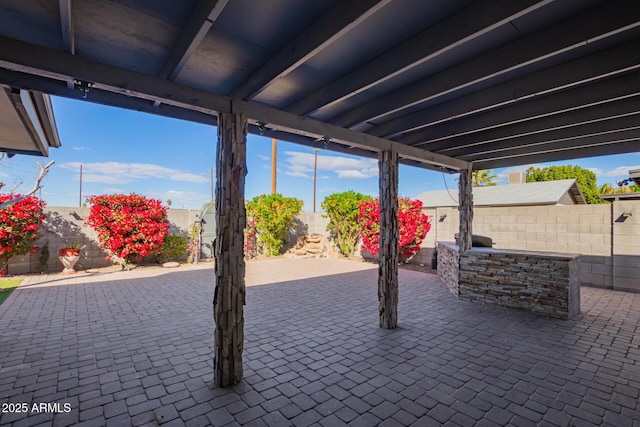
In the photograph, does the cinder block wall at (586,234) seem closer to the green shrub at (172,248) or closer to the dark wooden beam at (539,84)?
the dark wooden beam at (539,84)

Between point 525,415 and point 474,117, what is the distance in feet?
10.3

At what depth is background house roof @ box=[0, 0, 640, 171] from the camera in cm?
183

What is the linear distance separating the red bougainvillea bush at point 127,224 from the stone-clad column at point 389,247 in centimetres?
708

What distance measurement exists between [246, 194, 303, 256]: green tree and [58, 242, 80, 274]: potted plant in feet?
17.3

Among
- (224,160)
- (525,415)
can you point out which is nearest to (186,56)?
(224,160)

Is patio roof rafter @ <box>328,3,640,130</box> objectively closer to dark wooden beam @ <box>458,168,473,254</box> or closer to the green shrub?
dark wooden beam @ <box>458,168,473,254</box>

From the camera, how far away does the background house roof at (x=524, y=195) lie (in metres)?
12.5

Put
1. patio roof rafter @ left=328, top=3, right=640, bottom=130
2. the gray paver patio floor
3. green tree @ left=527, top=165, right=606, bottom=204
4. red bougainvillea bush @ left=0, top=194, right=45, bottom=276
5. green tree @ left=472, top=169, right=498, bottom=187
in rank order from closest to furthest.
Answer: patio roof rafter @ left=328, top=3, right=640, bottom=130 < the gray paver patio floor < red bougainvillea bush @ left=0, top=194, right=45, bottom=276 < green tree @ left=472, top=169, right=498, bottom=187 < green tree @ left=527, top=165, right=606, bottom=204

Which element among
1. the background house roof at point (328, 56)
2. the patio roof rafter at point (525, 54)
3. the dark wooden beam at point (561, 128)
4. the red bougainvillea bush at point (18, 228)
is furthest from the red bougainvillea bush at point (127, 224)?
the dark wooden beam at point (561, 128)

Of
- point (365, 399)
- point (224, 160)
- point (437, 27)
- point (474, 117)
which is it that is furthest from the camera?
point (474, 117)

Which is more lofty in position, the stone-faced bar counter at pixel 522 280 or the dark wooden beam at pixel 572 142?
the dark wooden beam at pixel 572 142

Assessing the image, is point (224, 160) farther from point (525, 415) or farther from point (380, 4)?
point (525, 415)

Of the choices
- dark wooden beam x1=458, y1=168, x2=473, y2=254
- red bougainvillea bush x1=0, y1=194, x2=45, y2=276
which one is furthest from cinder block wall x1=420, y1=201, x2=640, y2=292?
red bougainvillea bush x1=0, y1=194, x2=45, y2=276

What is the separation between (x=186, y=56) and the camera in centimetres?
207
